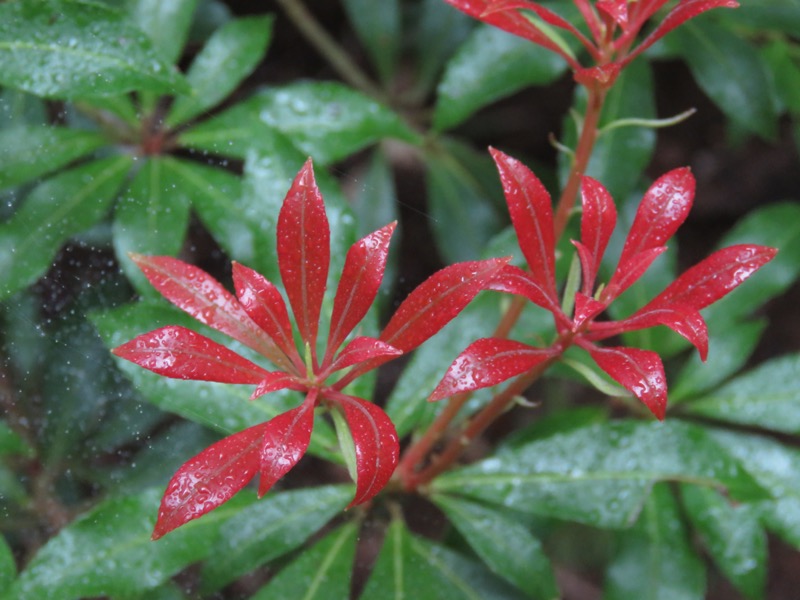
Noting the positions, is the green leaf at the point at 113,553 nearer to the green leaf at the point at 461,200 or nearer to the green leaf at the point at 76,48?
the green leaf at the point at 76,48

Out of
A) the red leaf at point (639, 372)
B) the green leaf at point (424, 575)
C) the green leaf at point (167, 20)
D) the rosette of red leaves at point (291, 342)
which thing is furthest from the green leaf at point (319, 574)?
the green leaf at point (167, 20)

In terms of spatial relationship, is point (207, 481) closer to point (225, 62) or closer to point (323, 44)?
point (225, 62)

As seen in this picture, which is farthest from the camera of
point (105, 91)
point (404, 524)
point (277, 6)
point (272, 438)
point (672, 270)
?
point (277, 6)

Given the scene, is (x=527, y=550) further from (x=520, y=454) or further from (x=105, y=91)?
(x=105, y=91)

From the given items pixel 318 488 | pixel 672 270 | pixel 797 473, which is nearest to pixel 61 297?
pixel 318 488

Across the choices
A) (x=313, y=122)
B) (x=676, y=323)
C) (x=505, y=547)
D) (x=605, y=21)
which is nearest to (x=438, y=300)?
(x=676, y=323)

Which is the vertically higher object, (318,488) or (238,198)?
(238,198)

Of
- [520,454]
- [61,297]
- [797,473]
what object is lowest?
[797,473]
